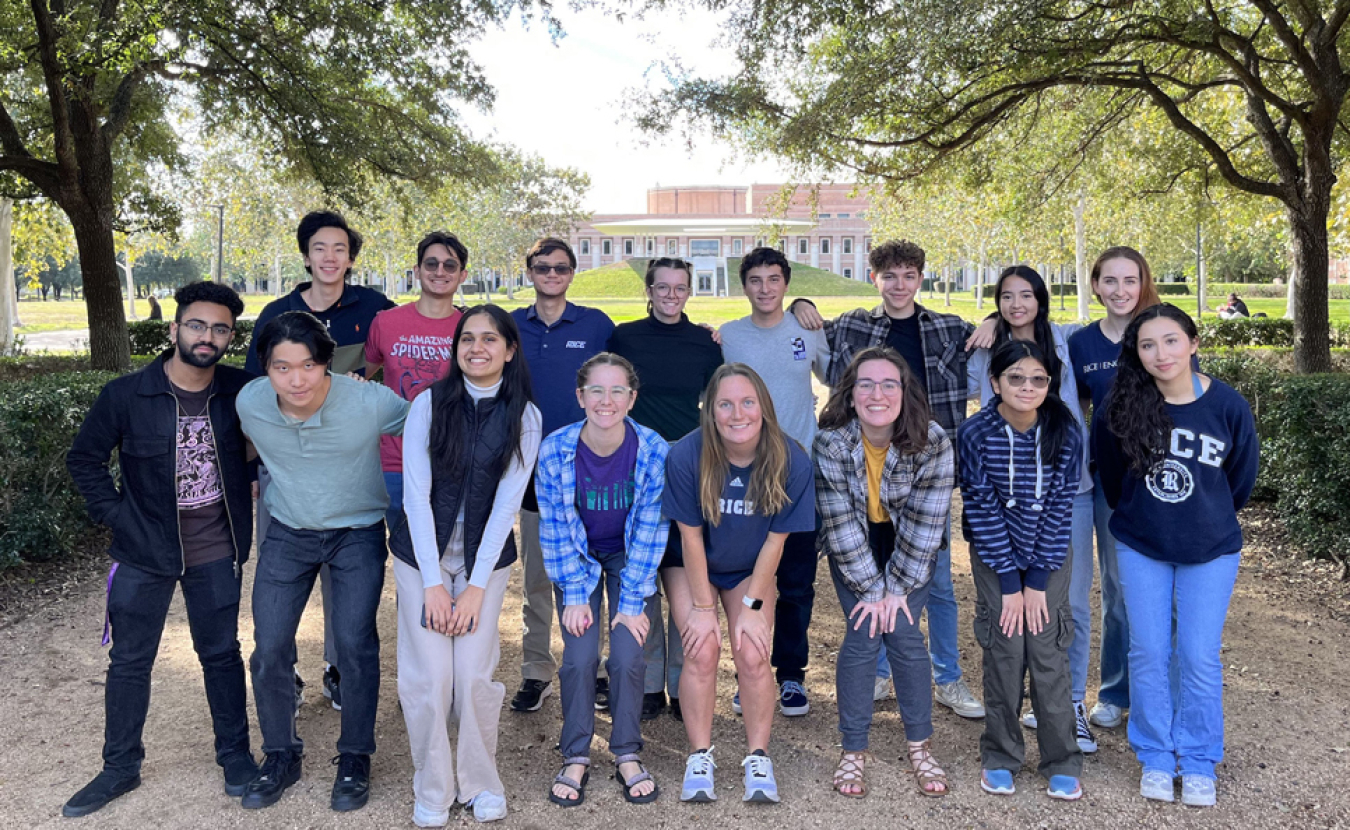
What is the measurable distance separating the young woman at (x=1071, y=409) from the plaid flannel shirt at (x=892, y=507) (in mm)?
666

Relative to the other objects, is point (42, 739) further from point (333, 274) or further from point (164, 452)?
point (333, 274)

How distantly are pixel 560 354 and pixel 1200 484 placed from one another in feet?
9.44

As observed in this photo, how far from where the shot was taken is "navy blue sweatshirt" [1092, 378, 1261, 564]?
3.55 meters

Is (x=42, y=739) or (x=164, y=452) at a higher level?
(x=164, y=452)

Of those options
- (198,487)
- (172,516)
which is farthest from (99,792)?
(198,487)

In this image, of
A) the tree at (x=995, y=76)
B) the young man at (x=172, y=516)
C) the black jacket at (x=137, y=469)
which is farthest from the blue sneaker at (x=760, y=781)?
the tree at (x=995, y=76)

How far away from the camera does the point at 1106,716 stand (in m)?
4.13

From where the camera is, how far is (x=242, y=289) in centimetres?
8600

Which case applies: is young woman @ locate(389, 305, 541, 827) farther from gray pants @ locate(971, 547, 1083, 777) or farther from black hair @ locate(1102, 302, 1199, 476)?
black hair @ locate(1102, 302, 1199, 476)

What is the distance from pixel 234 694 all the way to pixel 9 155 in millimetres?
10318

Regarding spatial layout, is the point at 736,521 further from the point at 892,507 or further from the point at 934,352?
the point at 934,352

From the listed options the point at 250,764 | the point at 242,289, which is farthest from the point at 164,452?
the point at 242,289

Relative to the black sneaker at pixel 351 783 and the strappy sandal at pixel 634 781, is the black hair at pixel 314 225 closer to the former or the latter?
the black sneaker at pixel 351 783

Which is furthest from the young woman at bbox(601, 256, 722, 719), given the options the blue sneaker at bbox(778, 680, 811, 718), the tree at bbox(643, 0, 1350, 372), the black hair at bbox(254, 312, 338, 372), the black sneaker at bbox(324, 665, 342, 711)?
the tree at bbox(643, 0, 1350, 372)
